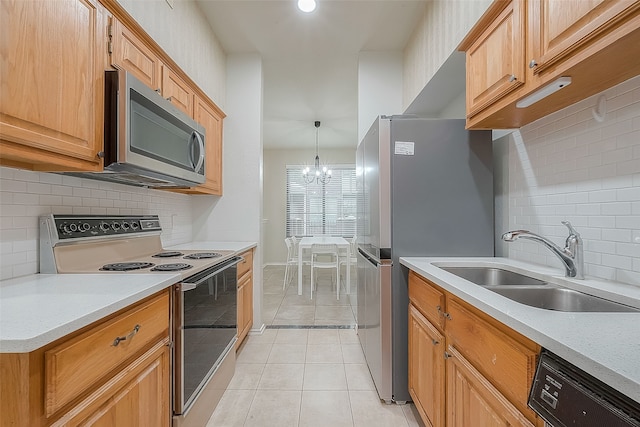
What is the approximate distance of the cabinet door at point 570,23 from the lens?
0.80m

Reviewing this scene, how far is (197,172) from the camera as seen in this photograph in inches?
80.9


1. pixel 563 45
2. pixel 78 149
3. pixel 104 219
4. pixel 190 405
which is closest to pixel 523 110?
pixel 563 45

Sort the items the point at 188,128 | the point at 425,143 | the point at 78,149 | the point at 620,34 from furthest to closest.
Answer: the point at 188,128, the point at 425,143, the point at 78,149, the point at 620,34

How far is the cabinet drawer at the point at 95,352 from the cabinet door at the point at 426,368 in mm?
1223

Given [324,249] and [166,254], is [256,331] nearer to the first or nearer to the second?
[166,254]

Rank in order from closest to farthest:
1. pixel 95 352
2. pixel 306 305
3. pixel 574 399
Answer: pixel 574 399
pixel 95 352
pixel 306 305

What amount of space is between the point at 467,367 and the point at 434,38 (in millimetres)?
2105

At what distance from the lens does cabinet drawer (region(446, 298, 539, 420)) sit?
2.53 ft

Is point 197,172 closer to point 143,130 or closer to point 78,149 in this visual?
point 143,130

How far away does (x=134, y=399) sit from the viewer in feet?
3.33

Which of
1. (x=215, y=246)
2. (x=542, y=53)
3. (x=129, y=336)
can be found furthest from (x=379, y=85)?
(x=129, y=336)

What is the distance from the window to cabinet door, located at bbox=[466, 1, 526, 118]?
499cm

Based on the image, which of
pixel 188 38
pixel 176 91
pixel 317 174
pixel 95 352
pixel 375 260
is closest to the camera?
pixel 95 352

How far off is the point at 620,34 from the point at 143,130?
5.99ft
